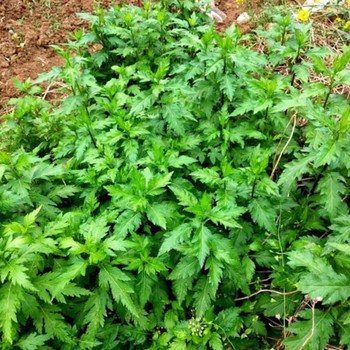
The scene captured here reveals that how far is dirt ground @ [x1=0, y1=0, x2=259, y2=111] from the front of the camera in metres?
4.99

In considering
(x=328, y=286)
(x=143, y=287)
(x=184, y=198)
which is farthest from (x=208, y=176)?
(x=328, y=286)

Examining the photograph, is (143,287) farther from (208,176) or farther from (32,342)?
(208,176)

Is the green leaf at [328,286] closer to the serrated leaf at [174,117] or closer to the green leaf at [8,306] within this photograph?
the serrated leaf at [174,117]

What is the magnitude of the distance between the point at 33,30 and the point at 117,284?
14.1 feet

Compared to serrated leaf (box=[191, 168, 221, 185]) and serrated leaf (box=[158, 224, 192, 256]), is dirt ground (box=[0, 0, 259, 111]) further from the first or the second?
serrated leaf (box=[158, 224, 192, 256])

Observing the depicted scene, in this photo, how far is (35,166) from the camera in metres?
3.03

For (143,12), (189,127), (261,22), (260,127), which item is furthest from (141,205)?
(261,22)

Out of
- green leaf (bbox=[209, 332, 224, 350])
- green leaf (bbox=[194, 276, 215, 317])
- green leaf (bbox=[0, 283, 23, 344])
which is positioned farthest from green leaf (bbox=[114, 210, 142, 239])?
green leaf (bbox=[209, 332, 224, 350])

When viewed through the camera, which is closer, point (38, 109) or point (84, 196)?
point (84, 196)

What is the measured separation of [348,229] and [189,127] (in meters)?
1.50

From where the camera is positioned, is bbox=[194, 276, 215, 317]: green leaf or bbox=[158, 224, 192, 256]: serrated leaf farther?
bbox=[194, 276, 215, 317]: green leaf

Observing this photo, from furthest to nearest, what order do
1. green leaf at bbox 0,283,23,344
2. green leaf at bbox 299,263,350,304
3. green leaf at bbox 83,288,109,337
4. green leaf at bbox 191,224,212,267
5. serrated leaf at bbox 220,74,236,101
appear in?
serrated leaf at bbox 220,74,236,101 → green leaf at bbox 83,288,109,337 → green leaf at bbox 191,224,212,267 → green leaf at bbox 0,283,23,344 → green leaf at bbox 299,263,350,304

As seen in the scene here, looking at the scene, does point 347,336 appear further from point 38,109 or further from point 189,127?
point 38,109

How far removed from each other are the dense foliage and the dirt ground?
1.87 meters
